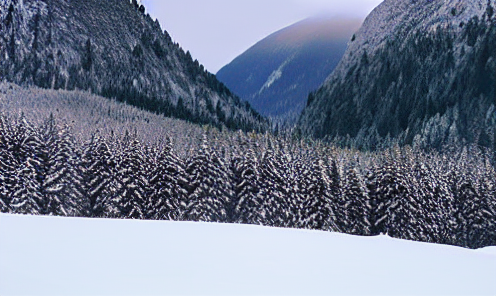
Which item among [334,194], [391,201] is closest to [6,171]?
[334,194]

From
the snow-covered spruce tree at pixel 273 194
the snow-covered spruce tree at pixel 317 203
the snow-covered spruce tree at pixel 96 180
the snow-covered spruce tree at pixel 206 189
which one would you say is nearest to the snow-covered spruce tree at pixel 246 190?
the snow-covered spruce tree at pixel 273 194

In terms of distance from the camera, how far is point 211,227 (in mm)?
17531

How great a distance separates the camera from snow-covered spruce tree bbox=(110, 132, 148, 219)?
6325 centimetres

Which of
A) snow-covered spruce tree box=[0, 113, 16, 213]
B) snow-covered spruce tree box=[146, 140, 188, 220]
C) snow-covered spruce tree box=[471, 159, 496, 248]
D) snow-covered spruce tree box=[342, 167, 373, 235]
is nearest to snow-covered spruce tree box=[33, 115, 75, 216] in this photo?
snow-covered spruce tree box=[0, 113, 16, 213]

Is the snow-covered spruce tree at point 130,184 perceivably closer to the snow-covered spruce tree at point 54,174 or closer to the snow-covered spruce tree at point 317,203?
the snow-covered spruce tree at point 54,174

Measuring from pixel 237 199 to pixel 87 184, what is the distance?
1768 centimetres

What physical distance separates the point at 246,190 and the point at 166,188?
9945 mm

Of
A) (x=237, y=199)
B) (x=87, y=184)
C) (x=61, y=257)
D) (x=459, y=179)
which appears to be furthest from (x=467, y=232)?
(x=61, y=257)

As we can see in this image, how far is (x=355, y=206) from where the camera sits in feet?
230

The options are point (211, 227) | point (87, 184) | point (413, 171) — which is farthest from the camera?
point (413, 171)

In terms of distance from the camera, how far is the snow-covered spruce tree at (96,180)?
63431 mm

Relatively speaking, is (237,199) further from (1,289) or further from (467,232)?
(1,289)

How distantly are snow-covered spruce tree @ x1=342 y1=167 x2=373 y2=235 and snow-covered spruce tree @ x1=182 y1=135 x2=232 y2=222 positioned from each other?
14775 mm

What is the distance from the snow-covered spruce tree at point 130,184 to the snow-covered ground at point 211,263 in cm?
4690
